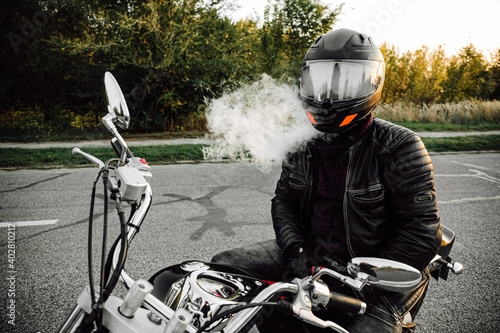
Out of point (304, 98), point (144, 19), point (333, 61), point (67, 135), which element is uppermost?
point (144, 19)

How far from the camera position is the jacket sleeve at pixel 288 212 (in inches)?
73.6

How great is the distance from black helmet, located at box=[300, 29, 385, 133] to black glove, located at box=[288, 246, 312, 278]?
2.29ft

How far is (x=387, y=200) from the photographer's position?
A: 67.7 inches

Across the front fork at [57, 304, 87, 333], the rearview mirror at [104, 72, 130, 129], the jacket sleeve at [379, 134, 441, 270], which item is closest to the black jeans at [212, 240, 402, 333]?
the jacket sleeve at [379, 134, 441, 270]

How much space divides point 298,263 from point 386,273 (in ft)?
2.39

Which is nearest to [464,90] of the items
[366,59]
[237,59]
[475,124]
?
[475,124]

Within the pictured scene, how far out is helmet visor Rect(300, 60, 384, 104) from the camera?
1.74 metres

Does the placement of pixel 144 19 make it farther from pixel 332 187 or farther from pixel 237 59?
pixel 332 187

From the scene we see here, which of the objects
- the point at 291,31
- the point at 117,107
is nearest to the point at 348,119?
the point at 117,107

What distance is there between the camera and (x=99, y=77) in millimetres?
14195

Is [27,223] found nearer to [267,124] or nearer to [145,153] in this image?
[267,124]

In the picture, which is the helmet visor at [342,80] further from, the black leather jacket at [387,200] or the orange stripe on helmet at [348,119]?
the black leather jacket at [387,200]

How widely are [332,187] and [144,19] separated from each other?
12.9 m

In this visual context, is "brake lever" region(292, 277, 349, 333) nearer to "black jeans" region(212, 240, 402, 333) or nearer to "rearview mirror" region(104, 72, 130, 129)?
"black jeans" region(212, 240, 402, 333)
